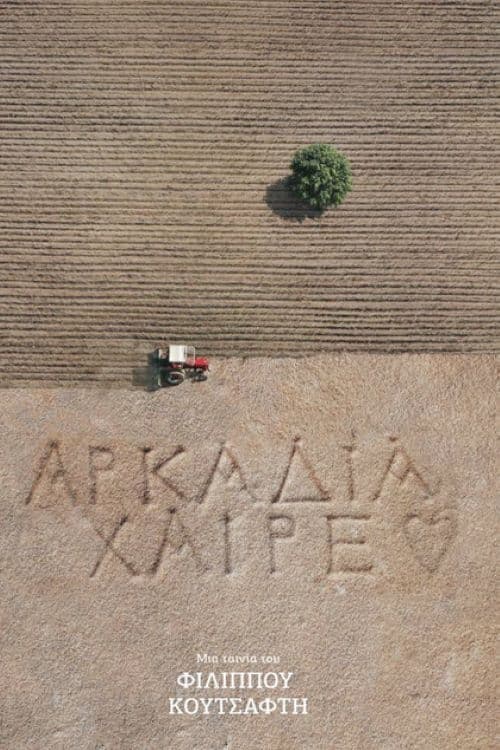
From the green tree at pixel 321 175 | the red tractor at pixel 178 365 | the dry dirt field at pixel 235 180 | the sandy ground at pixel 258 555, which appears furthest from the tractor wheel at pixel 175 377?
the green tree at pixel 321 175

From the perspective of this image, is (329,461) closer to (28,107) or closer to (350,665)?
(350,665)

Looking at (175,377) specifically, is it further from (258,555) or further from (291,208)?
(291,208)

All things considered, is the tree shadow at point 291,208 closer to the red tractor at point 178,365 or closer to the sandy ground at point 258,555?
the sandy ground at point 258,555

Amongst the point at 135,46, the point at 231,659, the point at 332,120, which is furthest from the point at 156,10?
the point at 231,659

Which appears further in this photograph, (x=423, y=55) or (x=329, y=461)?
(x=423, y=55)

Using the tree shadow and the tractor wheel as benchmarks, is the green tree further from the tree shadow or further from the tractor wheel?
the tractor wheel

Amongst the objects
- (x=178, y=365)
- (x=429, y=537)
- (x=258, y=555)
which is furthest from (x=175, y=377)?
(x=429, y=537)
